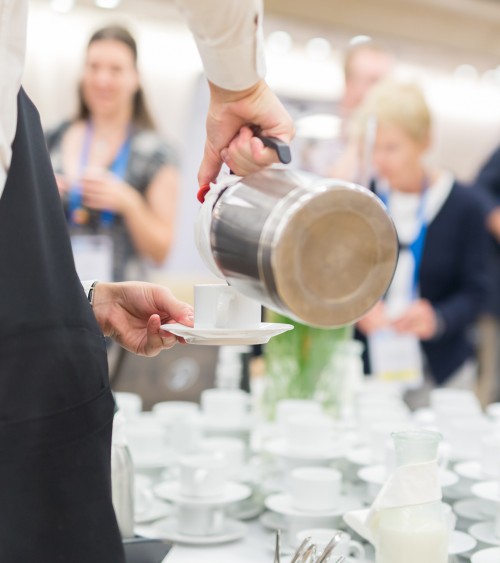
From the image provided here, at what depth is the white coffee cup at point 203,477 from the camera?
1.43m

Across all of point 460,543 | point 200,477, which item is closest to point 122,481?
point 200,477

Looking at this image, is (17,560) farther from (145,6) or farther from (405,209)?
(145,6)

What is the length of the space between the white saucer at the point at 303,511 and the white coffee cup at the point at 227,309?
448 millimetres

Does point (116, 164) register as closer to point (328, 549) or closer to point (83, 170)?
point (83, 170)

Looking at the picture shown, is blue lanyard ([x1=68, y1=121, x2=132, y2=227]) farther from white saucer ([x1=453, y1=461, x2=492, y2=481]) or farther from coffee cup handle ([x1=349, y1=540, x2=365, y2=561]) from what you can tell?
coffee cup handle ([x1=349, y1=540, x2=365, y2=561])

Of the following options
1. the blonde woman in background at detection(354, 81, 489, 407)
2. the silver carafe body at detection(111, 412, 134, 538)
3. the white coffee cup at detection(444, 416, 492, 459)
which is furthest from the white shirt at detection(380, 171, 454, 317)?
the silver carafe body at detection(111, 412, 134, 538)

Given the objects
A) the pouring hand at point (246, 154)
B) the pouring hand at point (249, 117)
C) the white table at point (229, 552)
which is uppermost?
the pouring hand at point (249, 117)

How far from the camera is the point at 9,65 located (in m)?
0.92

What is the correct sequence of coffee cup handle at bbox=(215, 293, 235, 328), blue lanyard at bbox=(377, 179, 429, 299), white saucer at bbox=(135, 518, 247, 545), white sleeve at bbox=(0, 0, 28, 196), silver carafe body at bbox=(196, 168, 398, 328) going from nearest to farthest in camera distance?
silver carafe body at bbox=(196, 168, 398, 328)
white sleeve at bbox=(0, 0, 28, 196)
coffee cup handle at bbox=(215, 293, 235, 328)
white saucer at bbox=(135, 518, 247, 545)
blue lanyard at bbox=(377, 179, 429, 299)

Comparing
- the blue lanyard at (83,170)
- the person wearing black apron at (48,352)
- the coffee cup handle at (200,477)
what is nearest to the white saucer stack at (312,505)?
the coffee cup handle at (200,477)

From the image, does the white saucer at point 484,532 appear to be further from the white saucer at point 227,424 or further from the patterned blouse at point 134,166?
the patterned blouse at point 134,166

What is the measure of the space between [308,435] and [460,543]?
42 centimetres

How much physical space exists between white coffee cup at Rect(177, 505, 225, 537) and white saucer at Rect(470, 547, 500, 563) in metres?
0.43

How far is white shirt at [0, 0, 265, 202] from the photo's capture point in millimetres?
908
